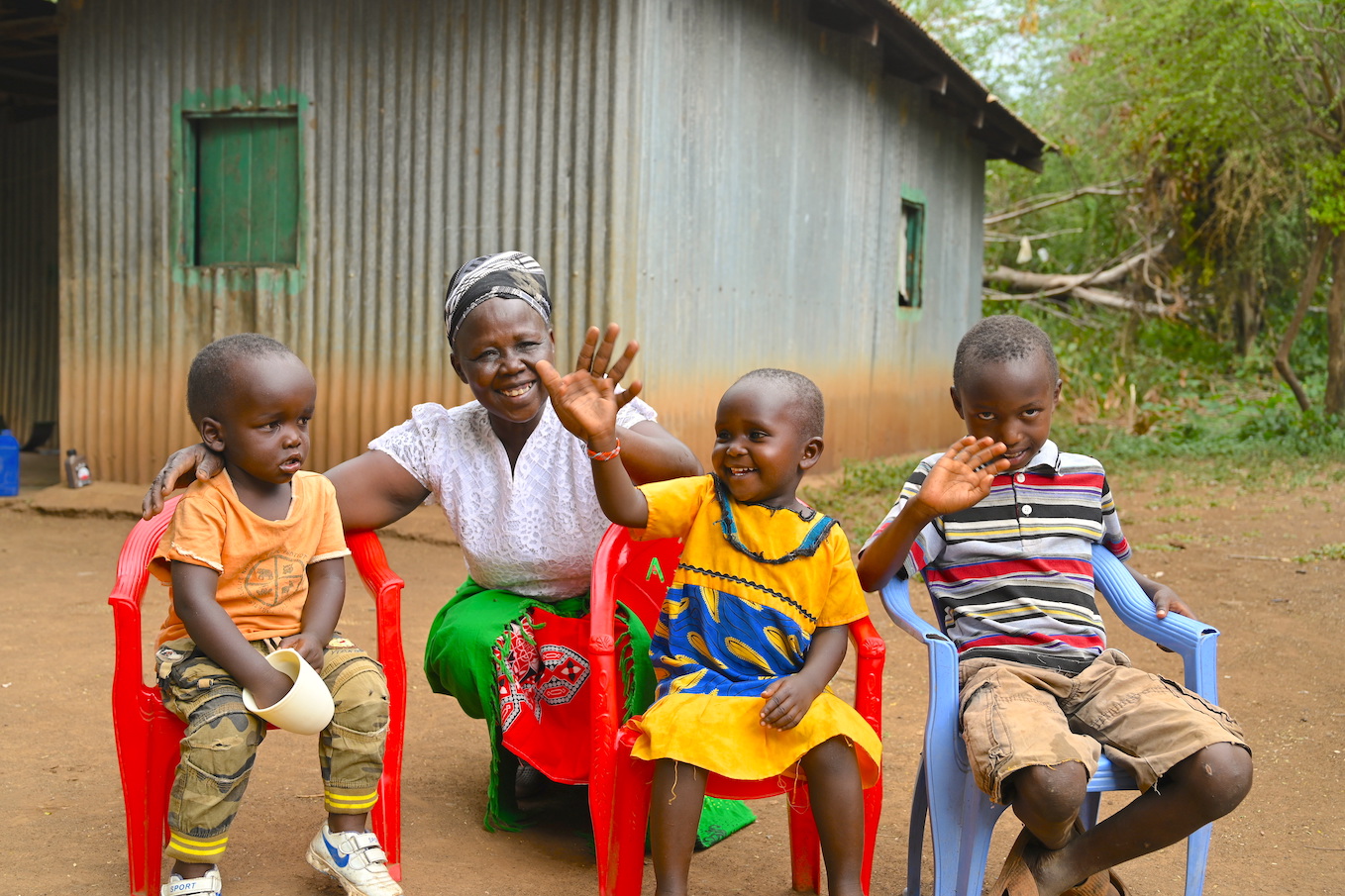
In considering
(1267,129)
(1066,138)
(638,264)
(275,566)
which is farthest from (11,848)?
(1066,138)

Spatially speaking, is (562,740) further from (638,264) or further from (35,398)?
(35,398)

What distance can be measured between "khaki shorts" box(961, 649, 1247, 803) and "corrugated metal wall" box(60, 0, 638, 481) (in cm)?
425

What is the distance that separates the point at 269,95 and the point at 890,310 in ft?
18.2

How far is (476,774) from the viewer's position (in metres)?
3.34

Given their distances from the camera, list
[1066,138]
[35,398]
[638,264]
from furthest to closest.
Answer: [1066,138] → [35,398] → [638,264]

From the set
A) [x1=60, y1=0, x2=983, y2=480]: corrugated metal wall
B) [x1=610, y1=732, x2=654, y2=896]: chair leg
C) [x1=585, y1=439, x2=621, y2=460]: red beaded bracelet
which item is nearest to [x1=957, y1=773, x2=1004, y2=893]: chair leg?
[x1=610, y1=732, x2=654, y2=896]: chair leg

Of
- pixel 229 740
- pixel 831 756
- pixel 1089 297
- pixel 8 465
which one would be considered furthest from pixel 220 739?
pixel 1089 297

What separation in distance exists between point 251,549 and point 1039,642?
167 cm

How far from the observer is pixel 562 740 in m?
2.75

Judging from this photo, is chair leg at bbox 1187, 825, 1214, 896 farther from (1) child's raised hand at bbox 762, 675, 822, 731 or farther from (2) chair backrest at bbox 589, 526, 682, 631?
(2) chair backrest at bbox 589, 526, 682, 631

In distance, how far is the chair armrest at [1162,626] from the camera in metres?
2.37

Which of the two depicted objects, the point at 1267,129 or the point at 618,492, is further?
the point at 1267,129

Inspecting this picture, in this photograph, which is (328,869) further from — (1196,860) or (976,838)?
(1196,860)

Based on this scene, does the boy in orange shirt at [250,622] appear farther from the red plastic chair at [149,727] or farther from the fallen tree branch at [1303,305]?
the fallen tree branch at [1303,305]
